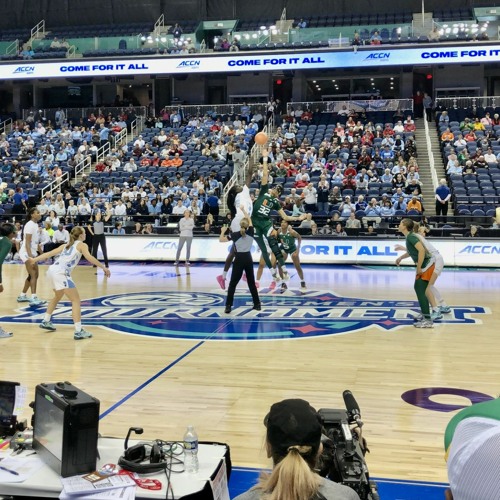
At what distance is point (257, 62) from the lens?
1251 inches

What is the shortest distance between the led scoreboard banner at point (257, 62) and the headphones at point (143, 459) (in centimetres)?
2877

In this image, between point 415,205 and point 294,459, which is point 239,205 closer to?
point 415,205

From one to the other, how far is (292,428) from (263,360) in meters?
6.19

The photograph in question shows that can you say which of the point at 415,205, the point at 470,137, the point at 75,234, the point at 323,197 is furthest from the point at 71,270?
the point at 470,137

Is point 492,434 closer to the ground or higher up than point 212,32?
closer to the ground

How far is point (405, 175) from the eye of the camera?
77.6 ft

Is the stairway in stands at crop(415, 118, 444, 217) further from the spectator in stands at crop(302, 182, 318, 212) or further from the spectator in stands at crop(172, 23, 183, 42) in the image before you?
the spectator in stands at crop(172, 23, 183, 42)

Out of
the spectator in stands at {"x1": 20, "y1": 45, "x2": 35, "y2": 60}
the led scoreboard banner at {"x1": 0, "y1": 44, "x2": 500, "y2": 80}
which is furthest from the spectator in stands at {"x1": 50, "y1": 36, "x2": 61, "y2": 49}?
the led scoreboard banner at {"x1": 0, "y1": 44, "x2": 500, "y2": 80}

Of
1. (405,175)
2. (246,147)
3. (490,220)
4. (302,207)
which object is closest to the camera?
(490,220)

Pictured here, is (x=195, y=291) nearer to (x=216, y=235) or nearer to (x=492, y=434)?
(x=216, y=235)

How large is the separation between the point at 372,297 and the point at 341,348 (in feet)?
16.1

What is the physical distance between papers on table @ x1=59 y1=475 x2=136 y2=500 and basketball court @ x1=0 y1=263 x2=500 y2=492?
102 centimetres

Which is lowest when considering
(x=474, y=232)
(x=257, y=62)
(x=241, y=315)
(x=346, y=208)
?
(x=241, y=315)

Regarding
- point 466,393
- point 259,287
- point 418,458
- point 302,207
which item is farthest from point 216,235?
point 418,458
